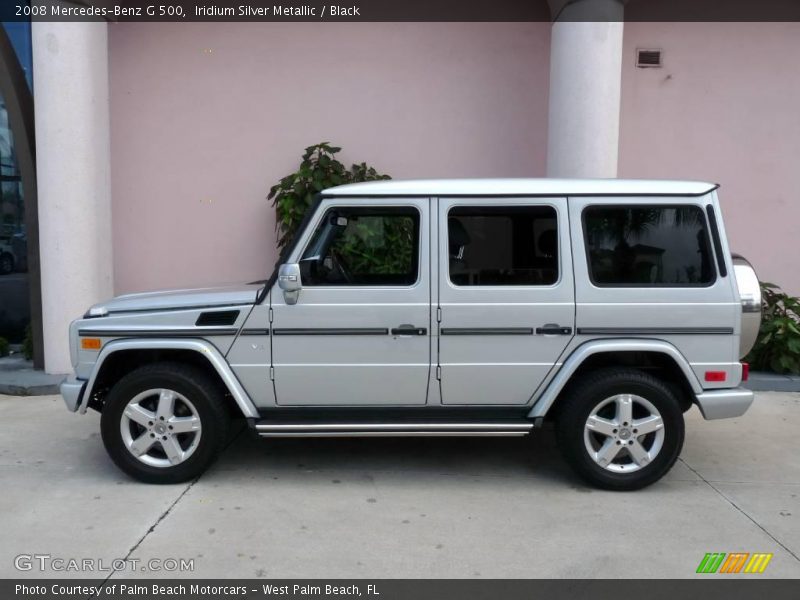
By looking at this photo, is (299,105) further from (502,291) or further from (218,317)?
(502,291)

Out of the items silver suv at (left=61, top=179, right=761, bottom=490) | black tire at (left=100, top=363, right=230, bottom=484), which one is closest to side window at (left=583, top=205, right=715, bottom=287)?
silver suv at (left=61, top=179, right=761, bottom=490)

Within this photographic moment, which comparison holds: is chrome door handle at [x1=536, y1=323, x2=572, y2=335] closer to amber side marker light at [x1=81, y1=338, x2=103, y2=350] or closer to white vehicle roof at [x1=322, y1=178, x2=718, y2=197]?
white vehicle roof at [x1=322, y1=178, x2=718, y2=197]

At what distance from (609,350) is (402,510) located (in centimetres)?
165

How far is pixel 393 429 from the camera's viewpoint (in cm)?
463

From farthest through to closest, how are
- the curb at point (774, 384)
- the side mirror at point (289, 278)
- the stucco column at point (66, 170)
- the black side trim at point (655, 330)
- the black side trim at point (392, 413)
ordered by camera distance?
the curb at point (774, 384), the stucco column at point (66, 170), the black side trim at point (392, 413), the black side trim at point (655, 330), the side mirror at point (289, 278)

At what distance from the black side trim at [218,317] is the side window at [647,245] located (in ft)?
7.65

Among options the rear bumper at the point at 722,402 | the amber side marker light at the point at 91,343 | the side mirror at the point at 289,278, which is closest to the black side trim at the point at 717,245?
the rear bumper at the point at 722,402

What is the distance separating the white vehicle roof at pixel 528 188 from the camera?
4602mm

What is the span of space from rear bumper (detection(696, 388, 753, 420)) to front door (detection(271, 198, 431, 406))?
70.4 inches

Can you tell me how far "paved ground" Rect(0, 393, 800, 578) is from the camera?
12.5 ft

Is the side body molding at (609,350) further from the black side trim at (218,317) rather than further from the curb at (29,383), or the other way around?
the curb at (29,383)

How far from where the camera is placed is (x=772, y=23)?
835 centimetres

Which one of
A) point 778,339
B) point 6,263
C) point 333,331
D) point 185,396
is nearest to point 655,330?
point 333,331

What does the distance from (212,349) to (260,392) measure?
42cm
